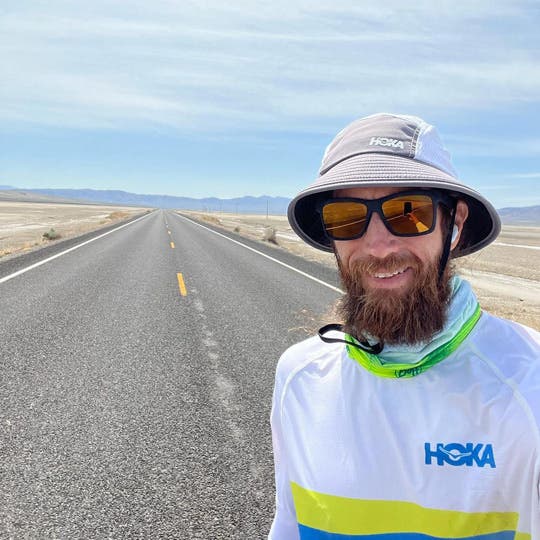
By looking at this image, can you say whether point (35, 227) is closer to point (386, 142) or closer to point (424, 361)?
point (386, 142)


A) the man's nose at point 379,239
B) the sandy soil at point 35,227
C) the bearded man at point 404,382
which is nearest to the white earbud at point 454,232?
the bearded man at point 404,382

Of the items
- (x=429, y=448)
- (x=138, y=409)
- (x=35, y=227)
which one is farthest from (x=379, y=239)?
(x=35, y=227)

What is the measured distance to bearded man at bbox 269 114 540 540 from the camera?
1.14 m

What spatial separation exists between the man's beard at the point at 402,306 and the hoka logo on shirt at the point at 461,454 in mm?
269

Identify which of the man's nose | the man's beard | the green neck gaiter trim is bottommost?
the green neck gaiter trim

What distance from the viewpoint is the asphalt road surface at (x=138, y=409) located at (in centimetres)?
279

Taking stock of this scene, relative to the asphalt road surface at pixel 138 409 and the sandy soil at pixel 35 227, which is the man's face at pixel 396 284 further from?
the sandy soil at pixel 35 227

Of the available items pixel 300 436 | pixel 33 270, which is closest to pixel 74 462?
pixel 300 436

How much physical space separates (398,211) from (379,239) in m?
0.10

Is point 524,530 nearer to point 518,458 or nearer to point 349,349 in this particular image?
point 518,458

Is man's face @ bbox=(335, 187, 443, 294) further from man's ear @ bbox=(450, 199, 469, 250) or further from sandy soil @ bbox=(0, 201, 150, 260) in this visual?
sandy soil @ bbox=(0, 201, 150, 260)

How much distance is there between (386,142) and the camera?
4.53ft

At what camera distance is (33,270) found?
38.9 ft

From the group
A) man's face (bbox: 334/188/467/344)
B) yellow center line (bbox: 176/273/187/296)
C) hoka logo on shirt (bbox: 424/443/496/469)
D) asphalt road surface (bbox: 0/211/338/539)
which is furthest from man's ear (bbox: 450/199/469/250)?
yellow center line (bbox: 176/273/187/296)
